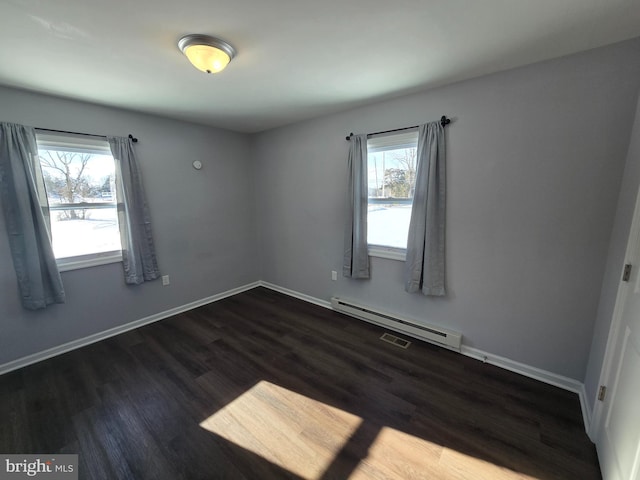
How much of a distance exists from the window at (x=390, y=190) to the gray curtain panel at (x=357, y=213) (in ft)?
0.26

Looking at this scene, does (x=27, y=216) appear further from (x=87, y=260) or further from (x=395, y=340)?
(x=395, y=340)

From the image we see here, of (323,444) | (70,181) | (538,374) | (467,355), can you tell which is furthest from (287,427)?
(70,181)

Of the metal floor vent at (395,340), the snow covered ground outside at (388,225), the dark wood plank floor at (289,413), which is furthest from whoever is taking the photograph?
the snow covered ground outside at (388,225)

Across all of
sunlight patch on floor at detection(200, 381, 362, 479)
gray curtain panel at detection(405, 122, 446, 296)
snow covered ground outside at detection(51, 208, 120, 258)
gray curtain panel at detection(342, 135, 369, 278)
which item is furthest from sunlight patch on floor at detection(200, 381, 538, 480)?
snow covered ground outside at detection(51, 208, 120, 258)

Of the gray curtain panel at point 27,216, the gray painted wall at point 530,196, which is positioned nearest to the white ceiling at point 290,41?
A: the gray painted wall at point 530,196

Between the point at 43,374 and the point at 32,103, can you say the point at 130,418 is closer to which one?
the point at 43,374

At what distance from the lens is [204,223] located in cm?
354

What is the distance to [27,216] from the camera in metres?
2.18

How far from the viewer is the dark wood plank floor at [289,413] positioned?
1428mm

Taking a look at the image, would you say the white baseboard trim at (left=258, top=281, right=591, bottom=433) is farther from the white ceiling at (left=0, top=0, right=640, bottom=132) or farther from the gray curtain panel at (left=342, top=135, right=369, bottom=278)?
the white ceiling at (left=0, top=0, right=640, bottom=132)

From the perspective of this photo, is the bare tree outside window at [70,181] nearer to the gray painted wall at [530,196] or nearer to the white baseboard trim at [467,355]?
the white baseboard trim at [467,355]

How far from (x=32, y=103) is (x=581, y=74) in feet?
14.1

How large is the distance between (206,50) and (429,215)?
6.87ft

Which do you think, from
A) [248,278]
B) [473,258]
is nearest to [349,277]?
[473,258]
